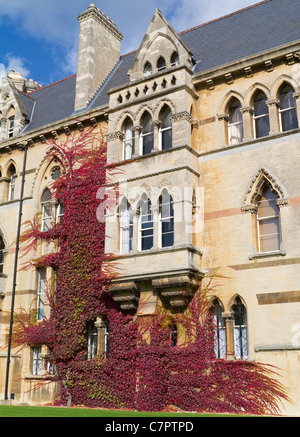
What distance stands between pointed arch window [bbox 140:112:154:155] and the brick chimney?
4.59m

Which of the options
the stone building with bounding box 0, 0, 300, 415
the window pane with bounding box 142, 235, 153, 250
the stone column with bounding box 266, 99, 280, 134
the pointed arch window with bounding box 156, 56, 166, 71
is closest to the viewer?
the stone building with bounding box 0, 0, 300, 415

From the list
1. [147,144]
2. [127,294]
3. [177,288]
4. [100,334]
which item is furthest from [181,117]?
[100,334]

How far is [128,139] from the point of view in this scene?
19516mm

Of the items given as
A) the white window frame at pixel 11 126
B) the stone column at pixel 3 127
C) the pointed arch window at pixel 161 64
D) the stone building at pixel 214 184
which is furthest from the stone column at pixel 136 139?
the stone column at pixel 3 127

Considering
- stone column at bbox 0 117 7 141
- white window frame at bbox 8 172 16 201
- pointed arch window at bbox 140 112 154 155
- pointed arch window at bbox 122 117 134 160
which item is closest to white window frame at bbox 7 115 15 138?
stone column at bbox 0 117 7 141

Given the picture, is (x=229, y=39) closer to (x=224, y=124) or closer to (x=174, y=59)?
(x=174, y=59)

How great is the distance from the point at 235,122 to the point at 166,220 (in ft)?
14.1

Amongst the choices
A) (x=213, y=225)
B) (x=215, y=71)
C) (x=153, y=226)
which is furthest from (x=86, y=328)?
(x=215, y=71)

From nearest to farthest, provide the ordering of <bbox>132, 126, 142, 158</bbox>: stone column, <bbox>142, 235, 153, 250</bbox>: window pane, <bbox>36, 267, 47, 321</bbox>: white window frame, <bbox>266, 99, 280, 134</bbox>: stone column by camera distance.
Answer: <bbox>266, 99, 280, 134</bbox>: stone column < <bbox>142, 235, 153, 250</bbox>: window pane < <bbox>132, 126, 142, 158</bbox>: stone column < <bbox>36, 267, 47, 321</bbox>: white window frame

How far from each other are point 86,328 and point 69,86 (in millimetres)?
12919

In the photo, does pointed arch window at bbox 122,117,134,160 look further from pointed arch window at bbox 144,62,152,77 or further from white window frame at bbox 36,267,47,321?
white window frame at bbox 36,267,47,321

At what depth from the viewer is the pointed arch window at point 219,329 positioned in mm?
16172

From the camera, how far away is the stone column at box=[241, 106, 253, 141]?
17216 mm

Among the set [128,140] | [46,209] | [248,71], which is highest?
[248,71]
